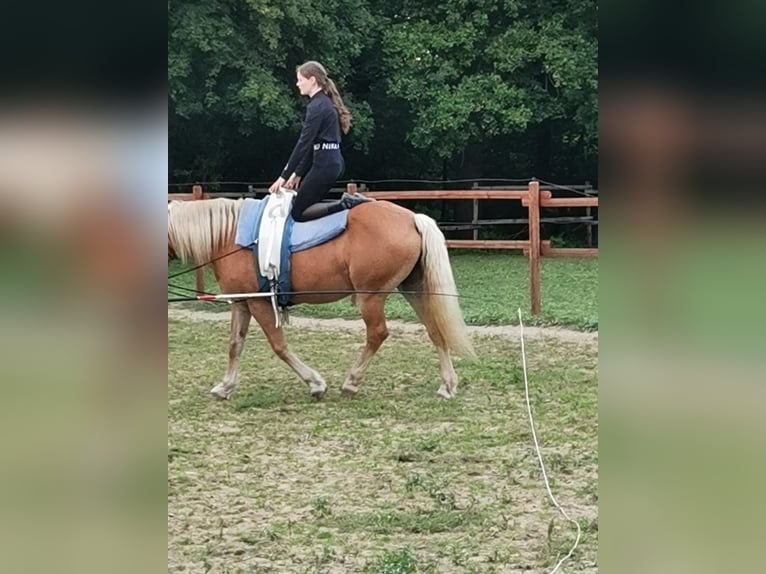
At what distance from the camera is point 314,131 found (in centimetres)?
345

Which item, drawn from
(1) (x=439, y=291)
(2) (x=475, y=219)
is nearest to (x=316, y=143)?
(1) (x=439, y=291)

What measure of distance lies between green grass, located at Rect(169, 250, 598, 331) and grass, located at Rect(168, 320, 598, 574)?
22.7 inches

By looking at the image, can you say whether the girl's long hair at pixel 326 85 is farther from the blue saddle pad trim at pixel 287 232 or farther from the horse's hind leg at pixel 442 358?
the horse's hind leg at pixel 442 358

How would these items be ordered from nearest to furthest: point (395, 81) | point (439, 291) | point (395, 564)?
point (395, 564), point (439, 291), point (395, 81)

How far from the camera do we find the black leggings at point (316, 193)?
3.57m

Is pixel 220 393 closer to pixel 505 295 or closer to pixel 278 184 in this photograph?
pixel 278 184

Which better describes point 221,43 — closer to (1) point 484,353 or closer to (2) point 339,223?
(2) point 339,223

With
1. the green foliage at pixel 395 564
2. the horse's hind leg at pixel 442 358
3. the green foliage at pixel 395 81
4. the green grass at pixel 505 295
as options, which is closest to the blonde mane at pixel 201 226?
the green foliage at pixel 395 81

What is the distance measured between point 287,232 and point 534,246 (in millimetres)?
2209

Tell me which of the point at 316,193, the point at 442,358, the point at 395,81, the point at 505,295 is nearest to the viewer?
the point at 316,193

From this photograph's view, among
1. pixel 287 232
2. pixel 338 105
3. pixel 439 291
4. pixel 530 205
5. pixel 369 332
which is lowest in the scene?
pixel 369 332

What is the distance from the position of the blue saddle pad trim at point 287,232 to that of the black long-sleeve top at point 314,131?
0.36 meters
